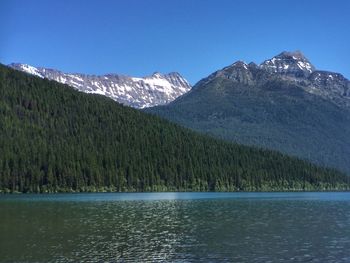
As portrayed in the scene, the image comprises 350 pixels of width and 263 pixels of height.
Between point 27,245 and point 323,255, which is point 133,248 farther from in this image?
point 323,255

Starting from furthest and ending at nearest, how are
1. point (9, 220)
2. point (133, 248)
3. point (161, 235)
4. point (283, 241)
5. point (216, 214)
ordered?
point (216, 214)
point (9, 220)
point (161, 235)
point (283, 241)
point (133, 248)

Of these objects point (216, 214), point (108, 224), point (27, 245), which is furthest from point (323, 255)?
point (216, 214)

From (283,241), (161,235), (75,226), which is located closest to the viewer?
(283,241)

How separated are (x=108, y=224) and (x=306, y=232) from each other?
1190 inches

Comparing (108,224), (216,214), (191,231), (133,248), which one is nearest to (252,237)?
(191,231)

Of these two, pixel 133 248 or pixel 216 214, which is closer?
pixel 133 248

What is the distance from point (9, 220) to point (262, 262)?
51.1 metres

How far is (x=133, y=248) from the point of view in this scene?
2459 inches

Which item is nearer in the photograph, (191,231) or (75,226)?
(191,231)

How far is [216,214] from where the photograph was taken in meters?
110

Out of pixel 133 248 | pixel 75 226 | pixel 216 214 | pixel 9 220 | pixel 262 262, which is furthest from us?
pixel 216 214

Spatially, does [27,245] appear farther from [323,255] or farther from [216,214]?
[216,214]

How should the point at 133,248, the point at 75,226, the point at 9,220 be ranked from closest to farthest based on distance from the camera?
the point at 133,248 < the point at 75,226 < the point at 9,220

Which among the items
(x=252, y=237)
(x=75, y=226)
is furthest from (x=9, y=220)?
(x=252, y=237)
